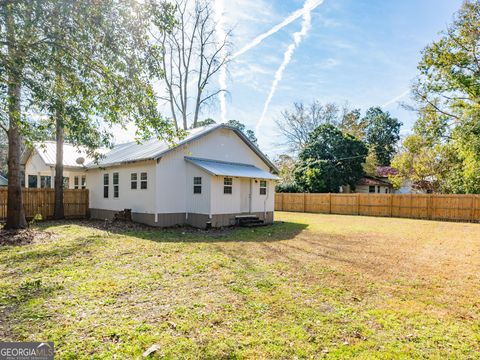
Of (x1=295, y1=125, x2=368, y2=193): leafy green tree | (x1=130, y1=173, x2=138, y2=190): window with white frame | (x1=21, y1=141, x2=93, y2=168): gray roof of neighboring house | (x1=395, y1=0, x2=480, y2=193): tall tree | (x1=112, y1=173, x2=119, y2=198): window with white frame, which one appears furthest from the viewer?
(x1=295, y1=125, x2=368, y2=193): leafy green tree

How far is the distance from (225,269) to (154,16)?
18.9ft

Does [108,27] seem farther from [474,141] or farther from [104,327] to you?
[474,141]

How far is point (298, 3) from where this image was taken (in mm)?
12617

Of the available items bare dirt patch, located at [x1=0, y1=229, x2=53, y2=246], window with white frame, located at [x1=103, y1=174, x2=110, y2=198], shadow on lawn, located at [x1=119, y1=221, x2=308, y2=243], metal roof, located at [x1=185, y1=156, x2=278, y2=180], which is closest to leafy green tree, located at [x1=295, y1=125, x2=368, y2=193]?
metal roof, located at [x1=185, y1=156, x2=278, y2=180]

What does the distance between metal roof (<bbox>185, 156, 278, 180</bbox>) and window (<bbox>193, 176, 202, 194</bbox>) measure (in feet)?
2.26

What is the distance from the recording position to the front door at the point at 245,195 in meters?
15.5

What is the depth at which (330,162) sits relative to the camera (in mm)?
29328

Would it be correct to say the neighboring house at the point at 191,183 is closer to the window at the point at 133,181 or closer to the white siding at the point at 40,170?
the window at the point at 133,181

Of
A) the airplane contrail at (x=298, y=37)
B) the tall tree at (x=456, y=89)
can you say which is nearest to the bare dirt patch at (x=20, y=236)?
the airplane contrail at (x=298, y=37)

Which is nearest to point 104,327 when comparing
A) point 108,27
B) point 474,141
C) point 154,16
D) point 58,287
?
point 58,287

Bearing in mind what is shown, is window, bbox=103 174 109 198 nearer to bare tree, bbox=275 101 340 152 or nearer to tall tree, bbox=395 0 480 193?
tall tree, bbox=395 0 480 193

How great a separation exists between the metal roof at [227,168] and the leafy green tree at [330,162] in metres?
13.1

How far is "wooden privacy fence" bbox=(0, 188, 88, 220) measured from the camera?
1550 cm

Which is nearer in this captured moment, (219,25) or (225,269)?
(225,269)
